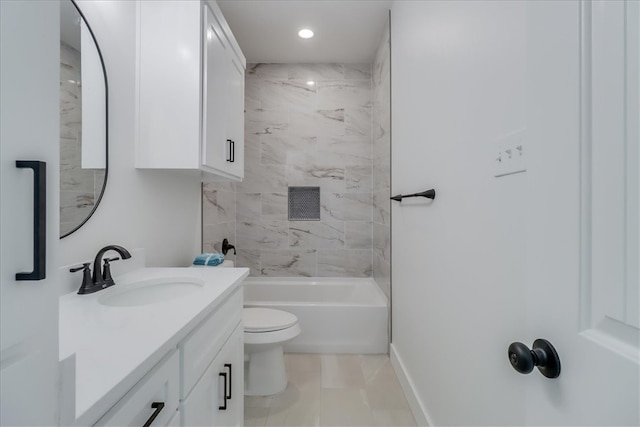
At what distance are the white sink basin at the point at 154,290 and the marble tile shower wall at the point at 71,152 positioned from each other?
317 millimetres

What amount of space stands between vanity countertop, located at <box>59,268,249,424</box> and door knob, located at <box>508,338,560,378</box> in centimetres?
67

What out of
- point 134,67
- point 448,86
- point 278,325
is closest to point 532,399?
point 448,86

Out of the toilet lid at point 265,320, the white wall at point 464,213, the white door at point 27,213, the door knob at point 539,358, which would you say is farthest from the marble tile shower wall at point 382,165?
the white door at point 27,213

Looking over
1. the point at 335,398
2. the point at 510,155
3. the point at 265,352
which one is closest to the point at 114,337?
the point at 510,155

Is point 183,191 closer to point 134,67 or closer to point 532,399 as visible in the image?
point 134,67

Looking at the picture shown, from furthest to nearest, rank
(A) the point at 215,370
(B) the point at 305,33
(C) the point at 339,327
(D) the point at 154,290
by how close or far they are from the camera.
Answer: (B) the point at 305,33, (C) the point at 339,327, (D) the point at 154,290, (A) the point at 215,370

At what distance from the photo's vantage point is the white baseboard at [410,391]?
5.21 ft

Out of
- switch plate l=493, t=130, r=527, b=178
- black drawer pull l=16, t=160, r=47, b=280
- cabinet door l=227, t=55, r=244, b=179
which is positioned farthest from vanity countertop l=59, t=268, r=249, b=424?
cabinet door l=227, t=55, r=244, b=179

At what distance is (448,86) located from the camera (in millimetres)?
1278

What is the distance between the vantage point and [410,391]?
1.82 meters

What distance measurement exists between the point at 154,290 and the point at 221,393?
523mm

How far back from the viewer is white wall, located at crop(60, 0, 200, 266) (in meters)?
1.31

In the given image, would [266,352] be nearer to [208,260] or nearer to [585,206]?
[208,260]

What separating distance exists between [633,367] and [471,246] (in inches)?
29.6
